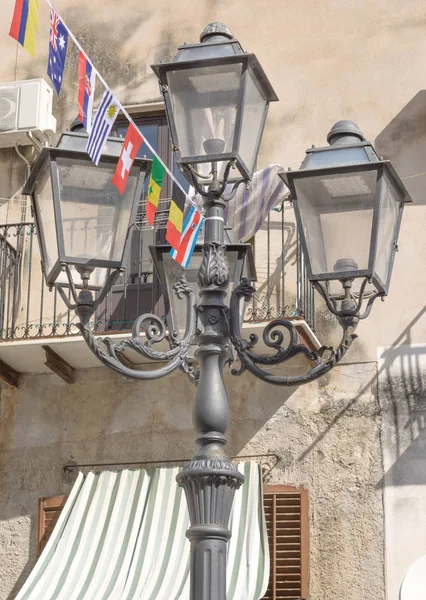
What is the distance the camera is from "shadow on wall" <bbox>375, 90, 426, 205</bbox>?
11.3 meters

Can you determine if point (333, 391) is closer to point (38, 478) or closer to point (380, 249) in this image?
point (38, 478)

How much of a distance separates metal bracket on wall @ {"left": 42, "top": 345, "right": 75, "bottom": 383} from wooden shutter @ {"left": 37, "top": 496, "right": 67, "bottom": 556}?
111 cm

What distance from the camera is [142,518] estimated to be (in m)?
10.4

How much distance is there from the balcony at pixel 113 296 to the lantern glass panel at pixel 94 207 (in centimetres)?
403

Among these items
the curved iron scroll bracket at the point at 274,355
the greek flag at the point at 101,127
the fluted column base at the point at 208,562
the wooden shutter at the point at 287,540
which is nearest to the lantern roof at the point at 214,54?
the greek flag at the point at 101,127

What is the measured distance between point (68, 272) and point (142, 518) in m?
4.35

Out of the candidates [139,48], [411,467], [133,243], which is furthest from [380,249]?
[139,48]

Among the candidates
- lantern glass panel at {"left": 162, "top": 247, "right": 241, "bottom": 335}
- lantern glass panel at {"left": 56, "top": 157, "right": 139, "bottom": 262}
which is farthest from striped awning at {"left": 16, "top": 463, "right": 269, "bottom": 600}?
lantern glass panel at {"left": 56, "top": 157, "right": 139, "bottom": 262}

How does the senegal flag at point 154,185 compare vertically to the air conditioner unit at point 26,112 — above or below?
below

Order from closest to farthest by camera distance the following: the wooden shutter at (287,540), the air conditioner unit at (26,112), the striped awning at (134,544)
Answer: the striped awning at (134,544) → the wooden shutter at (287,540) → the air conditioner unit at (26,112)

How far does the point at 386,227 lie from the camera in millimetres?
6645

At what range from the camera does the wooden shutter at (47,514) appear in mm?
10898

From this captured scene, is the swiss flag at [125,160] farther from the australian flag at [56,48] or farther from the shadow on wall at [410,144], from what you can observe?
the shadow on wall at [410,144]

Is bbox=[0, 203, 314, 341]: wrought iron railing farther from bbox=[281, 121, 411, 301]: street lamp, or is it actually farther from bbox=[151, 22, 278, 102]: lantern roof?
bbox=[151, 22, 278, 102]: lantern roof
